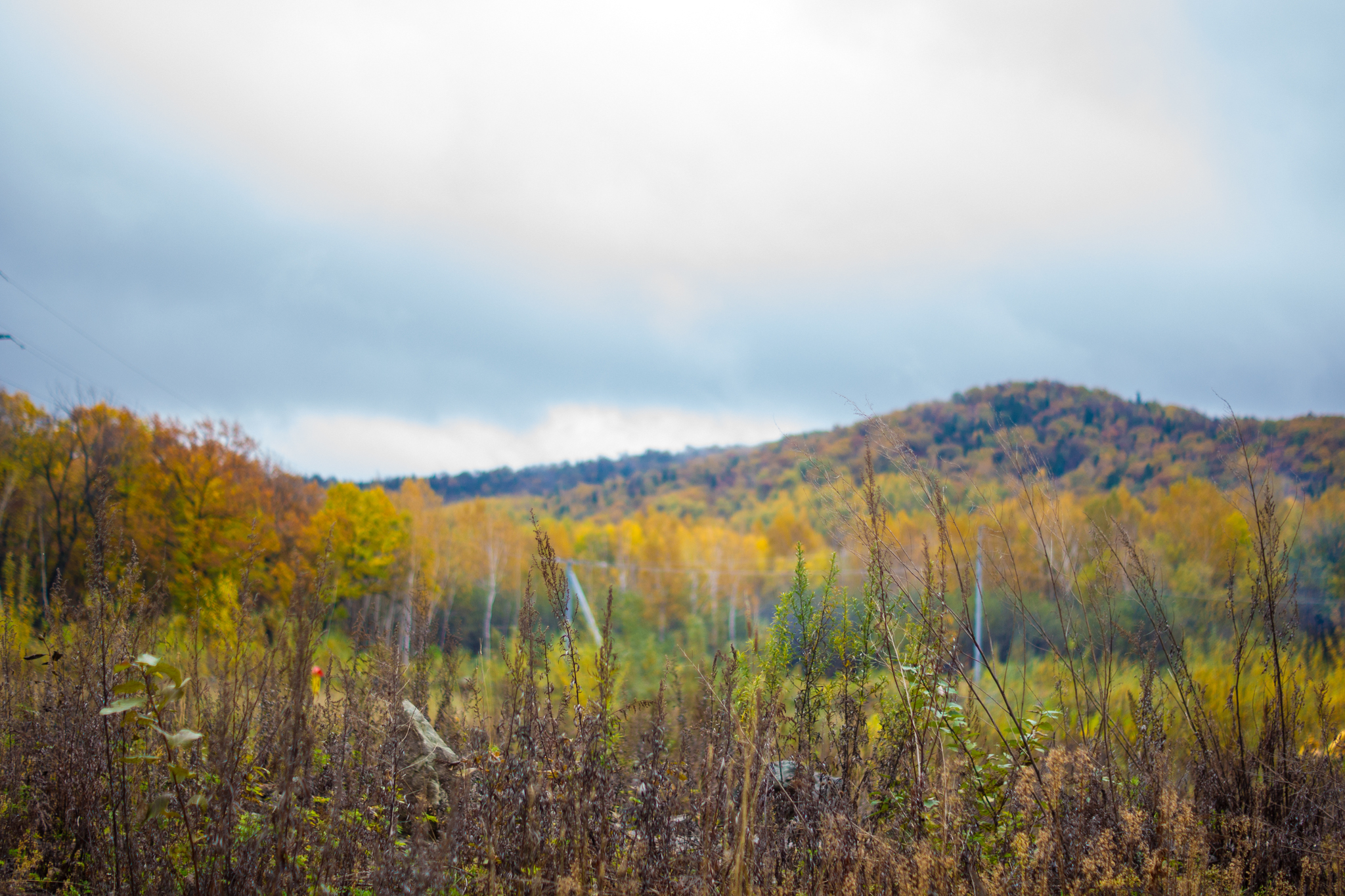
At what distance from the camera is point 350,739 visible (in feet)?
14.1

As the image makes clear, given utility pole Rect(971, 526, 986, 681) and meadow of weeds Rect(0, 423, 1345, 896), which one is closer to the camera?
meadow of weeds Rect(0, 423, 1345, 896)

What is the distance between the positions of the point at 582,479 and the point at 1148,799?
83579 mm

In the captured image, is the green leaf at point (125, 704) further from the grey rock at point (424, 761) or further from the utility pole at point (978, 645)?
the utility pole at point (978, 645)

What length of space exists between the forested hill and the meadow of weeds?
1.05m

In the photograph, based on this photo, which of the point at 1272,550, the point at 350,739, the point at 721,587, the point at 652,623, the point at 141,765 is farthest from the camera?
the point at 721,587

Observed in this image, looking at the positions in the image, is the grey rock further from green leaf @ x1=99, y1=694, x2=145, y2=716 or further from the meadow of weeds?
green leaf @ x1=99, y1=694, x2=145, y2=716

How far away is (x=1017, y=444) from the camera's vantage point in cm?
400

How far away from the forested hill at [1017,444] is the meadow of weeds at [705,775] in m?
1.05

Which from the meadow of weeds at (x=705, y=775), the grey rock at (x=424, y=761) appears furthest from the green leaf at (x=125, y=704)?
the grey rock at (x=424, y=761)

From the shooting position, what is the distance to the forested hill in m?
6.00

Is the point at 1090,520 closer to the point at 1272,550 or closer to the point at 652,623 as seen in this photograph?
the point at 1272,550

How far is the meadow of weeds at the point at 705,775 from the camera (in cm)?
270

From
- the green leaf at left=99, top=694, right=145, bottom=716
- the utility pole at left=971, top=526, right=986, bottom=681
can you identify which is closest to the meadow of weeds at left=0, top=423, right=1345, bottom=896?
the green leaf at left=99, top=694, right=145, bottom=716

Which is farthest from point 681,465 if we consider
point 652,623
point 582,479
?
point 652,623
